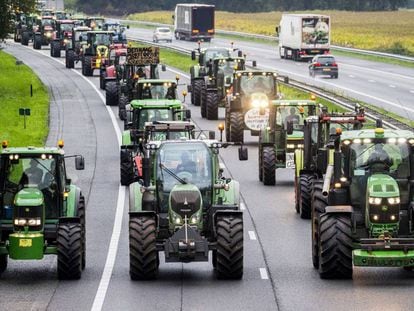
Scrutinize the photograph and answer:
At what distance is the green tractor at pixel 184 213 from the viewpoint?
25.5 meters

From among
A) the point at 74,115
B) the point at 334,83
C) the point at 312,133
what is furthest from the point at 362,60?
the point at 312,133

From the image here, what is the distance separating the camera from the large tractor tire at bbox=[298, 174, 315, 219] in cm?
3406

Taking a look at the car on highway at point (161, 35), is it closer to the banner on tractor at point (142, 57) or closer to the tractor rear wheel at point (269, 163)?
the banner on tractor at point (142, 57)

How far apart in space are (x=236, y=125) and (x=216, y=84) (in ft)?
41.4

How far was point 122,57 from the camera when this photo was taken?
7150 centimetres

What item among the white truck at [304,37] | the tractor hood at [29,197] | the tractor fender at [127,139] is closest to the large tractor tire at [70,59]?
the white truck at [304,37]

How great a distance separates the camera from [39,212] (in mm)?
25750

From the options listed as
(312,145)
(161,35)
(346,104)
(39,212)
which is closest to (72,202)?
(39,212)

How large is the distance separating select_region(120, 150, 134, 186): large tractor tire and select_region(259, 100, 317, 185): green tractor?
12.0ft

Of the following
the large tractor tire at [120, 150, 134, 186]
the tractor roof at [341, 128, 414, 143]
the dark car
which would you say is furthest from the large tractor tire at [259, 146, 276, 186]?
the dark car

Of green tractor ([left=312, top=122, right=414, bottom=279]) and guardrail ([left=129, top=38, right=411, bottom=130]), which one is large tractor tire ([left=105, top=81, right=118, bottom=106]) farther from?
green tractor ([left=312, top=122, right=414, bottom=279])

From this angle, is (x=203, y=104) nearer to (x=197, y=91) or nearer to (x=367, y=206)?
(x=197, y=91)

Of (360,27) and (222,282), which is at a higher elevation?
(222,282)

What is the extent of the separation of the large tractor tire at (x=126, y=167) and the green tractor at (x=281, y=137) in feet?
12.0
